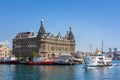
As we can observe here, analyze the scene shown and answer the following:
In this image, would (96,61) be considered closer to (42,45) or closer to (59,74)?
(59,74)

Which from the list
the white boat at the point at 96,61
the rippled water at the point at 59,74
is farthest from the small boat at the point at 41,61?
the rippled water at the point at 59,74

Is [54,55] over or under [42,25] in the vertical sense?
under

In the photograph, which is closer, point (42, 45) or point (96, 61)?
point (96, 61)

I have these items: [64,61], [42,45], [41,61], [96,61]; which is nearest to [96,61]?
[96,61]

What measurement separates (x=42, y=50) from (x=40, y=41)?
18.0 feet

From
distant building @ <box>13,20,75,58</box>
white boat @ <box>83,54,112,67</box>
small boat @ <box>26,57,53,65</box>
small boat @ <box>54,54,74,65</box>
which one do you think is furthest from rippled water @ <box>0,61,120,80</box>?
distant building @ <box>13,20,75,58</box>

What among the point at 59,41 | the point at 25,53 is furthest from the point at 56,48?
the point at 25,53

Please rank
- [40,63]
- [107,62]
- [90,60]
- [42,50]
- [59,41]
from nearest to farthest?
1. [90,60]
2. [107,62]
3. [40,63]
4. [42,50]
5. [59,41]

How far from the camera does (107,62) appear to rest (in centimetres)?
12694

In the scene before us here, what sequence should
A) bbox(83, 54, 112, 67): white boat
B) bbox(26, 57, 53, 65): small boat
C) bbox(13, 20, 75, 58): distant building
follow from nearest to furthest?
1. bbox(83, 54, 112, 67): white boat
2. bbox(26, 57, 53, 65): small boat
3. bbox(13, 20, 75, 58): distant building

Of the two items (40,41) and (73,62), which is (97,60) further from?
(40,41)

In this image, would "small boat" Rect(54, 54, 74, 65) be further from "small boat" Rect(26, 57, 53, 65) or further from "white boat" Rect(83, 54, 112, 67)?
"white boat" Rect(83, 54, 112, 67)

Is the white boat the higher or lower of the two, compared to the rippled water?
higher

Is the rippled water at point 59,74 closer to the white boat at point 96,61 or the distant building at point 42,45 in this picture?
the white boat at point 96,61
